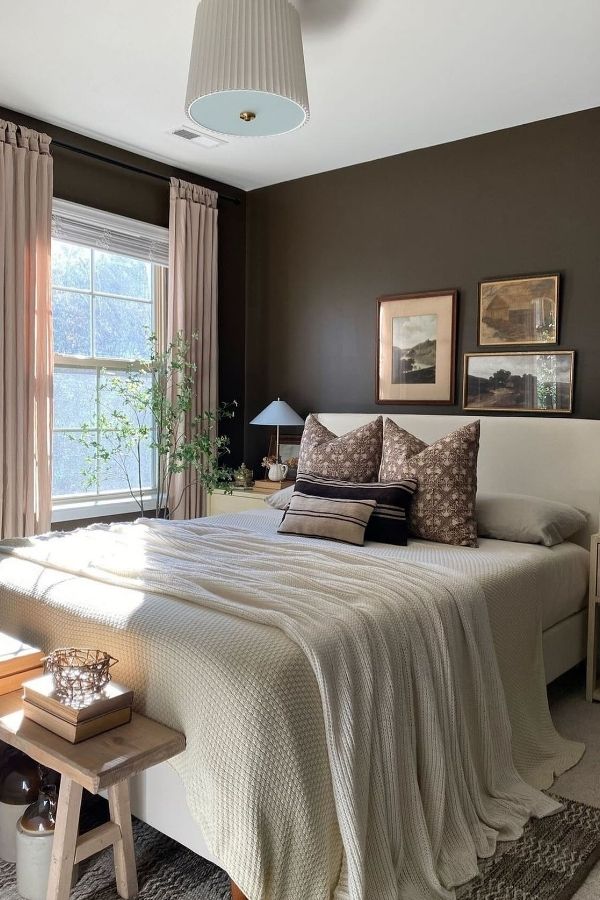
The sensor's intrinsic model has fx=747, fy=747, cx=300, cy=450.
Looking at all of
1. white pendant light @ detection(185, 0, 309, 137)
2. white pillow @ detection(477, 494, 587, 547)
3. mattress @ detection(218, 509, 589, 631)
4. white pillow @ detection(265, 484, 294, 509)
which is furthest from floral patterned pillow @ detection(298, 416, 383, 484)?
white pendant light @ detection(185, 0, 309, 137)

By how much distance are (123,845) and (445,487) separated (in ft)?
6.33

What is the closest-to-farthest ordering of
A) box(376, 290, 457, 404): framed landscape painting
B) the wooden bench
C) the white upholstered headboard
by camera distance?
the wooden bench < the white upholstered headboard < box(376, 290, 457, 404): framed landscape painting

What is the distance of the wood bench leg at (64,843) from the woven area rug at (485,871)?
190 mm

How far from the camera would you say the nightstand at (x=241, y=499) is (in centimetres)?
465

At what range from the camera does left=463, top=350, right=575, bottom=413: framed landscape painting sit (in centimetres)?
385

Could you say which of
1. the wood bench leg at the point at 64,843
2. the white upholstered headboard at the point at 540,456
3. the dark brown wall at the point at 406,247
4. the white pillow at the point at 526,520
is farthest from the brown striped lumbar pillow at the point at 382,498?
the wood bench leg at the point at 64,843

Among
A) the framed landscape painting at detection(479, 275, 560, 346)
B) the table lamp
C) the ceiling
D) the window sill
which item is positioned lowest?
the window sill

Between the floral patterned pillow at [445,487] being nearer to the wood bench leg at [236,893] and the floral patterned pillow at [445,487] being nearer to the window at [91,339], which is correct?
the wood bench leg at [236,893]

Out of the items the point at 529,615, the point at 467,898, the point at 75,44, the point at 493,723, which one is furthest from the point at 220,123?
the point at 467,898

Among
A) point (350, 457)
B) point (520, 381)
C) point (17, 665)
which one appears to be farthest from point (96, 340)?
point (17, 665)

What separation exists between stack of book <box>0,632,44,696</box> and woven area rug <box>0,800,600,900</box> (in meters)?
0.49

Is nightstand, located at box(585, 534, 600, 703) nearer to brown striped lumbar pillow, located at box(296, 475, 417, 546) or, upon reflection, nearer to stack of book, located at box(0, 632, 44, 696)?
brown striped lumbar pillow, located at box(296, 475, 417, 546)

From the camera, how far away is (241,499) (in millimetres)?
4715

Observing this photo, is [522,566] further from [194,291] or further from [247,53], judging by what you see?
[194,291]
